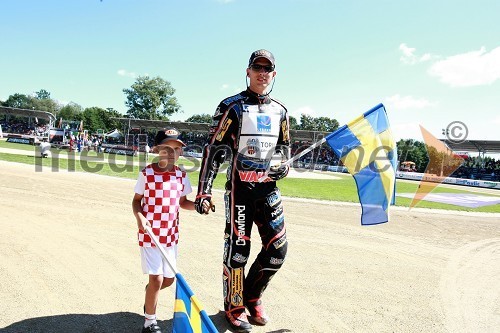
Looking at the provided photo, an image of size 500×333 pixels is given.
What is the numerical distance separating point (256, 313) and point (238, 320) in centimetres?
25

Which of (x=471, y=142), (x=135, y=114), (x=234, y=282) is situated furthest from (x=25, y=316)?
(x=135, y=114)

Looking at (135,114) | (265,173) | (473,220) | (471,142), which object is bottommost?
(473,220)

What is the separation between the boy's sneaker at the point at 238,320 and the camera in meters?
3.12

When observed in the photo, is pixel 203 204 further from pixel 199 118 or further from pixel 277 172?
pixel 199 118

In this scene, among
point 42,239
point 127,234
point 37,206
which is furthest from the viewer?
point 37,206

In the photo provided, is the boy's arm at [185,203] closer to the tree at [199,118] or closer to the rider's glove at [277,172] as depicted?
the rider's glove at [277,172]

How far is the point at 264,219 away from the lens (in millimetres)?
3352

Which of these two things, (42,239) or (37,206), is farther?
(37,206)

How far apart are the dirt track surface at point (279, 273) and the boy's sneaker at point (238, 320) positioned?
0.12 metres

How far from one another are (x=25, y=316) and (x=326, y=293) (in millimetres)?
3033

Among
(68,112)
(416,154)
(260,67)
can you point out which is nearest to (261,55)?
(260,67)

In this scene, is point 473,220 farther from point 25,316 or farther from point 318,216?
point 25,316

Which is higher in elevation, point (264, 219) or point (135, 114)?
point (135, 114)

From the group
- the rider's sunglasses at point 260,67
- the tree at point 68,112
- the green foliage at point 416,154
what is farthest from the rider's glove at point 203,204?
the tree at point 68,112
